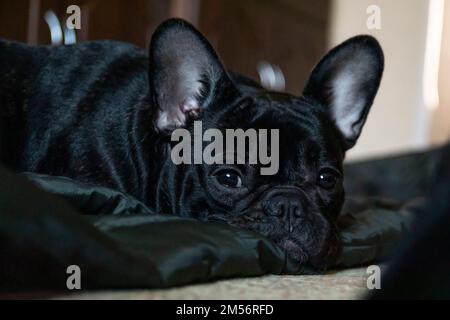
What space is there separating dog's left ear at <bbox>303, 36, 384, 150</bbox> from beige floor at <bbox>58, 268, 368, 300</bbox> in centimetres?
57

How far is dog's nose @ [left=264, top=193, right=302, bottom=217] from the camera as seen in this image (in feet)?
4.36

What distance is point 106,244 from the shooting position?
962 mm

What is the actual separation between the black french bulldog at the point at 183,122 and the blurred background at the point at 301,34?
24.2 inches

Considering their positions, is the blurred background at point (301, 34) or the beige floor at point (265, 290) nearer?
the beige floor at point (265, 290)

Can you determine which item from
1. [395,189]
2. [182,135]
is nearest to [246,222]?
[182,135]

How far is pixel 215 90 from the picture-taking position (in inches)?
61.9

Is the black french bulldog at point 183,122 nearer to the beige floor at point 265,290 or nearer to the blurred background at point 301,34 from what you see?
the beige floor at point 265,290

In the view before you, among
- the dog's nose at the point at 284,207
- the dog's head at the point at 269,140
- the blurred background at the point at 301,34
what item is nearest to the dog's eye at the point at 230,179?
the dog's head at the point at 269,140

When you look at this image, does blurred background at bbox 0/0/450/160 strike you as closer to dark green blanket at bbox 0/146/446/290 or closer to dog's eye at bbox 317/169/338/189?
dog's eye at bbox 317/169/338/189

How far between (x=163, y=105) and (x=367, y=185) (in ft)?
5.49

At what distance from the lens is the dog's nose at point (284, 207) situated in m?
1.33

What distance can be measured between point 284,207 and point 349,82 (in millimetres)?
522
